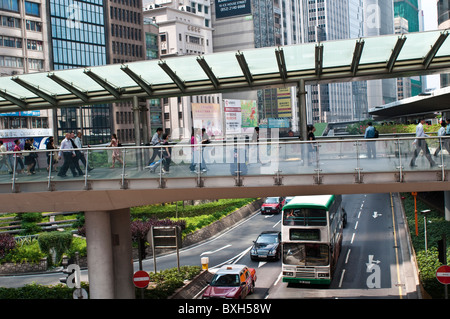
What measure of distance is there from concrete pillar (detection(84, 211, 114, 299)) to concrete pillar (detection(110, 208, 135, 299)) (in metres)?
0.87

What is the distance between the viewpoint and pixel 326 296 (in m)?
24.2

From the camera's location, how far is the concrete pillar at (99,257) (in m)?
18.4

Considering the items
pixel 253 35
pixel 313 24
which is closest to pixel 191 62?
pixel 253 35

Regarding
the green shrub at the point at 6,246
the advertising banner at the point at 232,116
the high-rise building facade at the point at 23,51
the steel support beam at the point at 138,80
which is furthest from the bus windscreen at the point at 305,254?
the advertising banner at the point at 232,116

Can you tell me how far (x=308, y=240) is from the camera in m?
25.0

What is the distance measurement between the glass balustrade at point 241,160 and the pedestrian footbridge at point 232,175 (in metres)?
0.03

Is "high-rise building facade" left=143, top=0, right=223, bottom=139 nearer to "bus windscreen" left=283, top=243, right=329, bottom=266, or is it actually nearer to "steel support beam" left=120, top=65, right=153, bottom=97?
"bus windscreen" left=283, top=243, right=329, bottom=266

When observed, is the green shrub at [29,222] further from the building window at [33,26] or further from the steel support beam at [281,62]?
the building window at [33,26]

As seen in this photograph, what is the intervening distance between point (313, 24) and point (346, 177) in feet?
568

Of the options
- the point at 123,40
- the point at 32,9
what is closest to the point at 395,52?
the point at 32,9

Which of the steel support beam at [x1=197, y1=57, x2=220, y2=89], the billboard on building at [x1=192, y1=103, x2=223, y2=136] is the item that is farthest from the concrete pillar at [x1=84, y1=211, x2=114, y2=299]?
the billboard on building at [x1=192, y1=103, x2=223, y2=136]

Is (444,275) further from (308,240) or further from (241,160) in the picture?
(241,160)

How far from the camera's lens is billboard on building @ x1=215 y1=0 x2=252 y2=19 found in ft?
436

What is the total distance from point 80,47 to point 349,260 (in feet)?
234
